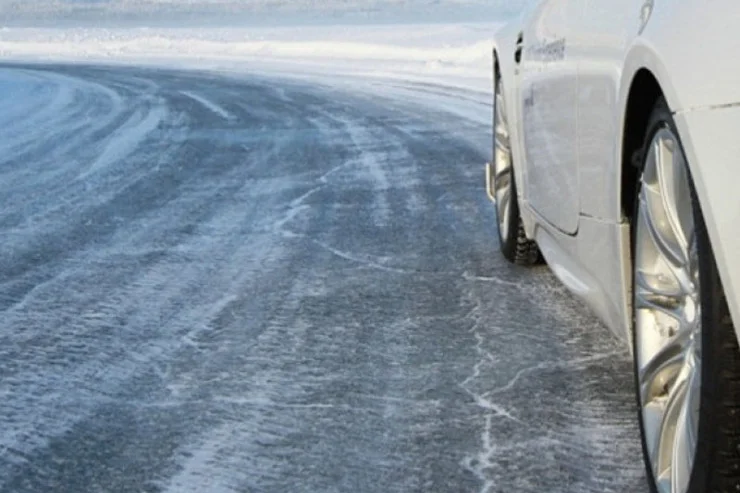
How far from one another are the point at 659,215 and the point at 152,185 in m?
5.91

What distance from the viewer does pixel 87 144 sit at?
1132cm

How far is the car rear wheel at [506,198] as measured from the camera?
5543mm

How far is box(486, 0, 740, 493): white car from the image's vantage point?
2359mm

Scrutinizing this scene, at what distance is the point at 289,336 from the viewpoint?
4570mm

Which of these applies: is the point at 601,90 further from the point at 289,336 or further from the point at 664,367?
the point at 289,336

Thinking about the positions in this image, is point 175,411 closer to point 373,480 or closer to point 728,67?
point 373,480

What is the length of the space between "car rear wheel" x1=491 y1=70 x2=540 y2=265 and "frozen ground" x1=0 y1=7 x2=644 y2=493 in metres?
0.08

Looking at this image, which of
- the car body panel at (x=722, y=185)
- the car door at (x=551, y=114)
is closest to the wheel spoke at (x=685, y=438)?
the car body panel at (x=722, y=185)

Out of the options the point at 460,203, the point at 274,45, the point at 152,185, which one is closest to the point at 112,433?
the point at 460,203

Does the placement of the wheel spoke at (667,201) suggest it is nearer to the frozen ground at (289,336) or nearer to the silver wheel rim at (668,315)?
the silver wheel rim at (668,315)

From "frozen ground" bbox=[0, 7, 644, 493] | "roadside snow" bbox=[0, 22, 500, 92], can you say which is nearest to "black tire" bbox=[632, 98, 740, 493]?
"frozen ground" bbox=[0, 7, 644, 493]

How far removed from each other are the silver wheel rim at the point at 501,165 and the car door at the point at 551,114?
732 millimetres

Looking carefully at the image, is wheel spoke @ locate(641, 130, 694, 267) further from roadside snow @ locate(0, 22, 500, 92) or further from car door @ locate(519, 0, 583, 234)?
roadside snow @ locate(0, 22, 500, 92)

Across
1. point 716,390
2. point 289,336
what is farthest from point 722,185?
point 289,336
